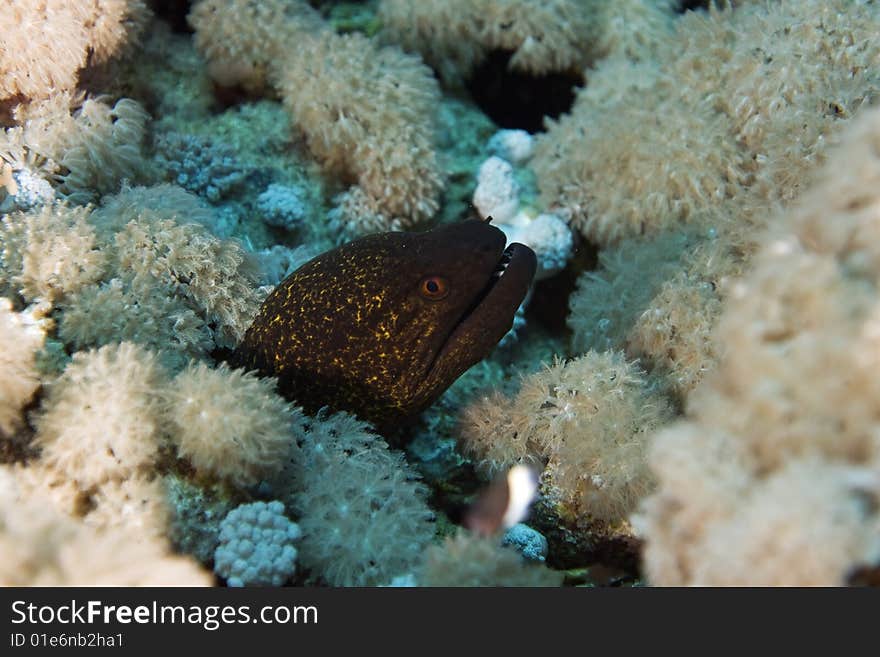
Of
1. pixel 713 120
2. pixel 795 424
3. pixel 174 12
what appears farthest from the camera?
pixel 174 12

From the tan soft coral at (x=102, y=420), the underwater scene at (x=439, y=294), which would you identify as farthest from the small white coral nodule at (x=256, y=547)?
the tan soft coral at (x=102, y=420)

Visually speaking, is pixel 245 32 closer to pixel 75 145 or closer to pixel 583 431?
pixel 75 145

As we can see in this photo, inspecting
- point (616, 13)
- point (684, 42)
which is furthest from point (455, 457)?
point (616, 13)

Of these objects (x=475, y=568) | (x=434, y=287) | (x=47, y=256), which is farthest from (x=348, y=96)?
(x=475, y=568)

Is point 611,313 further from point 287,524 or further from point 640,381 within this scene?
point 287,524

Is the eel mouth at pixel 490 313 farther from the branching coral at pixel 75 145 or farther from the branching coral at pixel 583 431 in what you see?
the branching coral at pixel 75 145
